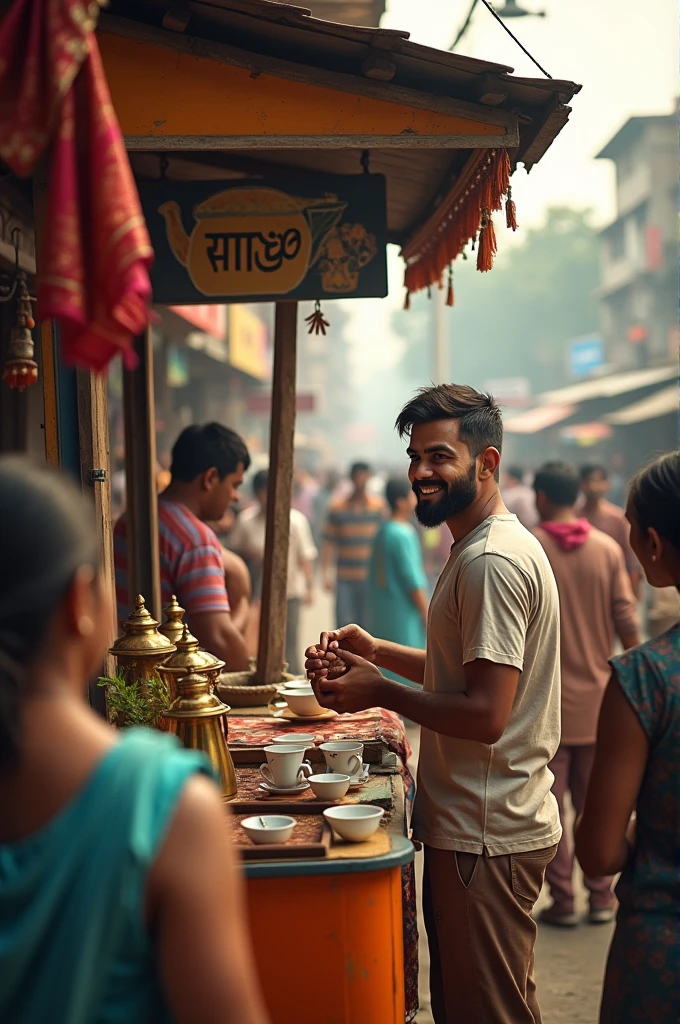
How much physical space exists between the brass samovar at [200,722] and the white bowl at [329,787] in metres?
0.25

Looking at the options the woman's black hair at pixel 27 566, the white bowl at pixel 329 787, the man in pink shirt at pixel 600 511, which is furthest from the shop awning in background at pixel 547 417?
the woman's black hair at pixel 27 566

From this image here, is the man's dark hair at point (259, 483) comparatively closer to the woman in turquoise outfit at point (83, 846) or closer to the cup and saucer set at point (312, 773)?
the cup and saucer set at point (312, 773)

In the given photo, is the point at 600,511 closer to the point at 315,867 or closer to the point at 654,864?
the point at 315,867

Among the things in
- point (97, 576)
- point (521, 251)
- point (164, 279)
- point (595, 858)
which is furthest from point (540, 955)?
point (521, 251)

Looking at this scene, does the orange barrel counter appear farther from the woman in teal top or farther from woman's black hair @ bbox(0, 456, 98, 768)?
the woman in teal top

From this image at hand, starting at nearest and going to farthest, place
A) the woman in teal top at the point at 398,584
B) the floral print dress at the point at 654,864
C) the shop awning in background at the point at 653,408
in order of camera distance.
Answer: the floral print dress at the point at 654,864 → the woman in teal top at the point at 398,584 → the shop awning in background at the point at 653,408

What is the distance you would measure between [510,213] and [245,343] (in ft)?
51.3

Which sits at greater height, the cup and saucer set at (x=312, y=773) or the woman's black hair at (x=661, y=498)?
the woman's black hair at (x=661, y=498)

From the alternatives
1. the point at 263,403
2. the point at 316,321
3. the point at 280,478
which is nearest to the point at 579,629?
the point at 280,478

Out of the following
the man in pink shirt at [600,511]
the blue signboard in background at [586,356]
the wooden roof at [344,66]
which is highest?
the blue signboard in background at [586,356]

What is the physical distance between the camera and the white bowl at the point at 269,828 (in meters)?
2.63

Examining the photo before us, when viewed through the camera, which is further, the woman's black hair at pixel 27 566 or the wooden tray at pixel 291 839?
the wooden tray at pixel 291 839

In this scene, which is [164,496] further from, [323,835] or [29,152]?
[29,152]

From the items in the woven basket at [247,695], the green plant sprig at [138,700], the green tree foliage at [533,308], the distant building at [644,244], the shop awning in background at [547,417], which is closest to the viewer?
the green plant sprig at [138,700]
